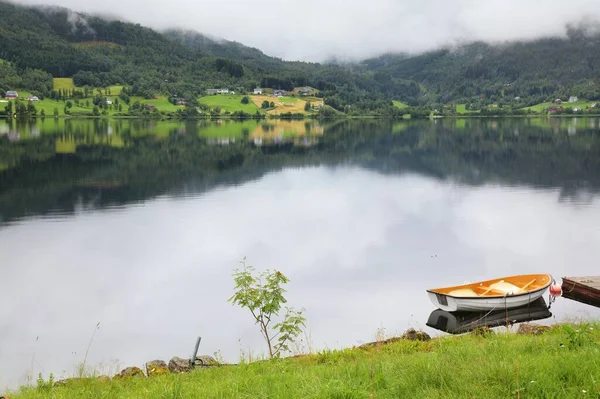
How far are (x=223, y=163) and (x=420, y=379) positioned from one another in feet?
238

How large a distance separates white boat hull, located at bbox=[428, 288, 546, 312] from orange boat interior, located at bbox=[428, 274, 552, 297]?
0.19 m

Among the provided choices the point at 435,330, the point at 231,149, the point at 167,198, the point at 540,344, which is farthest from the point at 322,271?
the point at 231,149

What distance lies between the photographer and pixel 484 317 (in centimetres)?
2127

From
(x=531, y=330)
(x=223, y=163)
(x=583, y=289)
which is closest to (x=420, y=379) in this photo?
(x=531, y=330)

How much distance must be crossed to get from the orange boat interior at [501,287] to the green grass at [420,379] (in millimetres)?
9249

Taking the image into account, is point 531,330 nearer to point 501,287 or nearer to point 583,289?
point 501,287

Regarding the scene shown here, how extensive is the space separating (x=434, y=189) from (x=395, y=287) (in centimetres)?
3413

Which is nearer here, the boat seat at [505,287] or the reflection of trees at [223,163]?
the boat seat at [505,287]

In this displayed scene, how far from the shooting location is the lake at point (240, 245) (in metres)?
20.7

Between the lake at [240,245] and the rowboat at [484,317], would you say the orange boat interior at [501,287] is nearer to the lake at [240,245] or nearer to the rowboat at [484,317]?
the rowboat at [484,317]

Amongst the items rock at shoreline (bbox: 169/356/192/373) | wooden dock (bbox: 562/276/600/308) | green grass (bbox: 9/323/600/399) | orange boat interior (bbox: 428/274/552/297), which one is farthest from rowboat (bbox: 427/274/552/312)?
rock at shoreline (bbox: 169/356/192/373)

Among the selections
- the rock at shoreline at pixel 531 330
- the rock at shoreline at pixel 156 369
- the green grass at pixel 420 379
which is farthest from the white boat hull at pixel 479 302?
the rock at shoreline at pixel 156 369

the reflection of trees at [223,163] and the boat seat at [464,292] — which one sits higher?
the reflection of trees at [223,163]

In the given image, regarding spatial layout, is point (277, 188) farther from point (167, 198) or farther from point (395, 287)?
point (395, 287)
